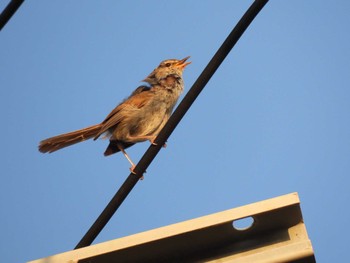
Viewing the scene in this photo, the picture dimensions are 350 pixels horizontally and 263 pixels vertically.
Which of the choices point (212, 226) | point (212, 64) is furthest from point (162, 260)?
point (212, 64)

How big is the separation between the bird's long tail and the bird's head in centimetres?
128

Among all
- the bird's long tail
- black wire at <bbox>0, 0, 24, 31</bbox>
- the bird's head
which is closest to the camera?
black wire at <bbox>0, 0, 24, 31</bbox>

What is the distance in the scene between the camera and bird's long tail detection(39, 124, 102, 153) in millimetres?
6836

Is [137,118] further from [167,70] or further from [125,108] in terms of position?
[167,70]

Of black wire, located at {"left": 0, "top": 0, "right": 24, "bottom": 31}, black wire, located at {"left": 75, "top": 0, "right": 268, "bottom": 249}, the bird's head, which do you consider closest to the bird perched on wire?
the bird's head

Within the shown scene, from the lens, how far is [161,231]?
2.95 meters

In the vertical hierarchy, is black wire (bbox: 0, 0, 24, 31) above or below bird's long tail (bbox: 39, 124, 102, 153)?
below

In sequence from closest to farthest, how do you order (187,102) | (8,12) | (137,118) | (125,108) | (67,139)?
1. (8,12)
2. (187,102)
3. (67,139)
4. (137,118)
5. (125,108)

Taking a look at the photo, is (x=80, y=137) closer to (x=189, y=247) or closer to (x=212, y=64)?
(x=212, y=64)

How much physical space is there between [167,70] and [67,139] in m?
2.04

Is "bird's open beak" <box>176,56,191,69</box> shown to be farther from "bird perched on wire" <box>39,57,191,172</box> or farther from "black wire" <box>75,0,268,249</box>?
"black wire" <box>75,0,268,249</box>

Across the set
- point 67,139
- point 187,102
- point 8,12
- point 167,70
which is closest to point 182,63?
point 167,70

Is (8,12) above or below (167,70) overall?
below

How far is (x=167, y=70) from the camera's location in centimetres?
824
